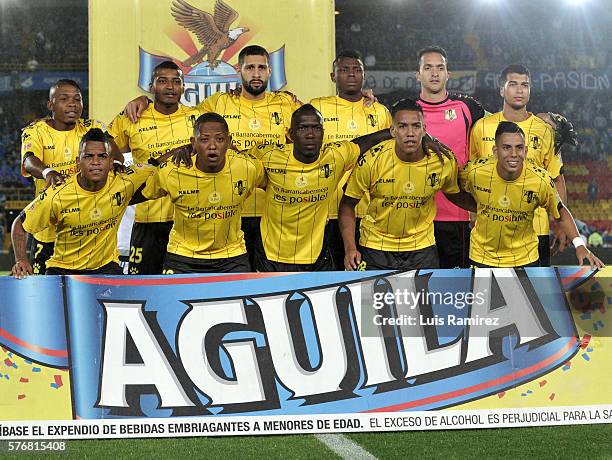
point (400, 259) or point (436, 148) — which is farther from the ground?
point (436, 148)

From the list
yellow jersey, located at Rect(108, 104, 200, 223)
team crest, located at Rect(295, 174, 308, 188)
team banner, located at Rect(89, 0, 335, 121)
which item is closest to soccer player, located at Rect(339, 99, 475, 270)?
team crest, located at Rect(295, 174, 308, 188)

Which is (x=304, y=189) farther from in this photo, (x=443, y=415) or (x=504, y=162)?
(x=443, y=415)

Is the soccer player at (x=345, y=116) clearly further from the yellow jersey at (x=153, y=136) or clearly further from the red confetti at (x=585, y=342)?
the red confetti at (x=585, y=342)

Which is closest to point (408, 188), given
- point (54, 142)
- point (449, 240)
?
point (449, 240)

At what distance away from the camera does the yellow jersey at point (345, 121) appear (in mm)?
5453

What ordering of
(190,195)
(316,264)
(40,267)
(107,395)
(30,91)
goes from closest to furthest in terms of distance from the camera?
(107,395)
(190,195)
(316,264)
(40,267)
(30,91)

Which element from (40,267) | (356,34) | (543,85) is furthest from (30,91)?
(40,267)

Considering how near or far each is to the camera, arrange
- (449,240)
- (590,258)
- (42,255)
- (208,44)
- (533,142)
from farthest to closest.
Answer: (208,44), (449,240), (533,142), (42,255), (590,258)

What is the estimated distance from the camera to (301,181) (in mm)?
4902

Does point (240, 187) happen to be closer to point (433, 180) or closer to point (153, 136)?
point (153, 136)

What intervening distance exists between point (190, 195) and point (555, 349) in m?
2.11

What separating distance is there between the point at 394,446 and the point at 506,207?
62.9 inches

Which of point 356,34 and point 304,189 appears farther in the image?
point 356,34

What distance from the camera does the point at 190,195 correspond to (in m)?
4.78
